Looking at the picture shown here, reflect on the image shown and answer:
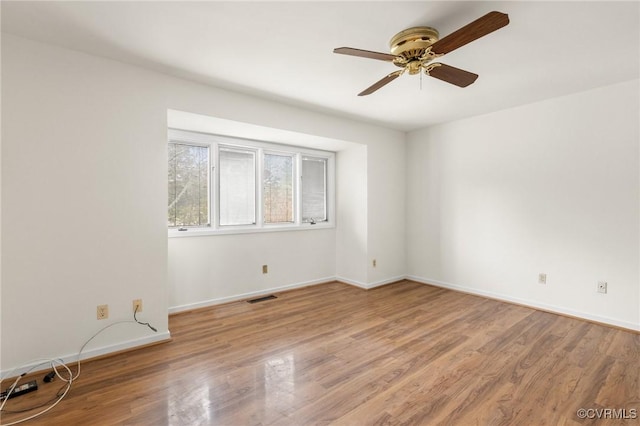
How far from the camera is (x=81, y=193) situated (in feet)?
7.71

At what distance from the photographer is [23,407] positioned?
1816 millimetres

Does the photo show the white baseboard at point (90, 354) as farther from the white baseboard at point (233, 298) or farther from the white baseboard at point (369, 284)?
the white baseboard at point (369, 284)

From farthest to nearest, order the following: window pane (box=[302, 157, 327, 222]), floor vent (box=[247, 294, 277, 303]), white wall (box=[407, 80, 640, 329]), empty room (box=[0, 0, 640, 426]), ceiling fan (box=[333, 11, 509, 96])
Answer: window pane (box=[302, 157, 327, 222])
floor vent (box=[247, 294, 277, 303])
white wall (box=[407, 80, 640, 329])
empty room (box=[0, 0, 640, 426])
ceiling fan (box=[333, 11, 509, 96])

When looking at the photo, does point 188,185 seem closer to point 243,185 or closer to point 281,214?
point 243,185

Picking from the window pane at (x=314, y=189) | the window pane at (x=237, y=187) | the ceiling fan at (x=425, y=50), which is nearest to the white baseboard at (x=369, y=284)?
the window pane at (x=314, y=189)

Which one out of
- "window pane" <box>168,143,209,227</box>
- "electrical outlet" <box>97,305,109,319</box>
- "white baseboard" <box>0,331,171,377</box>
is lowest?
"white baseboard" <box>0,331,171,377</box>

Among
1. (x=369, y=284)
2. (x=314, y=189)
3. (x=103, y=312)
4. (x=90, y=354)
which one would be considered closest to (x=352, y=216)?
(x=314, y=189)

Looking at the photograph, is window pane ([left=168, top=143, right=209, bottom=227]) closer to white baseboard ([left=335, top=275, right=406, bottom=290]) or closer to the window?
the window

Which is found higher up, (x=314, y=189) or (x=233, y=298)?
(x=314, y=189)

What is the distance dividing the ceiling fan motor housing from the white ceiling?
49 mm

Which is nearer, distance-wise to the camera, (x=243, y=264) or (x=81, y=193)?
(x=81, y=193)

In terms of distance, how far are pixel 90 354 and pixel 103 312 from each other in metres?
0.32

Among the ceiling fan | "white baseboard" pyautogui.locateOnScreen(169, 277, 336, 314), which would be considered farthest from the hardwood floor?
the ceiling fan

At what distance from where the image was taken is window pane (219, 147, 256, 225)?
3.84 metres
